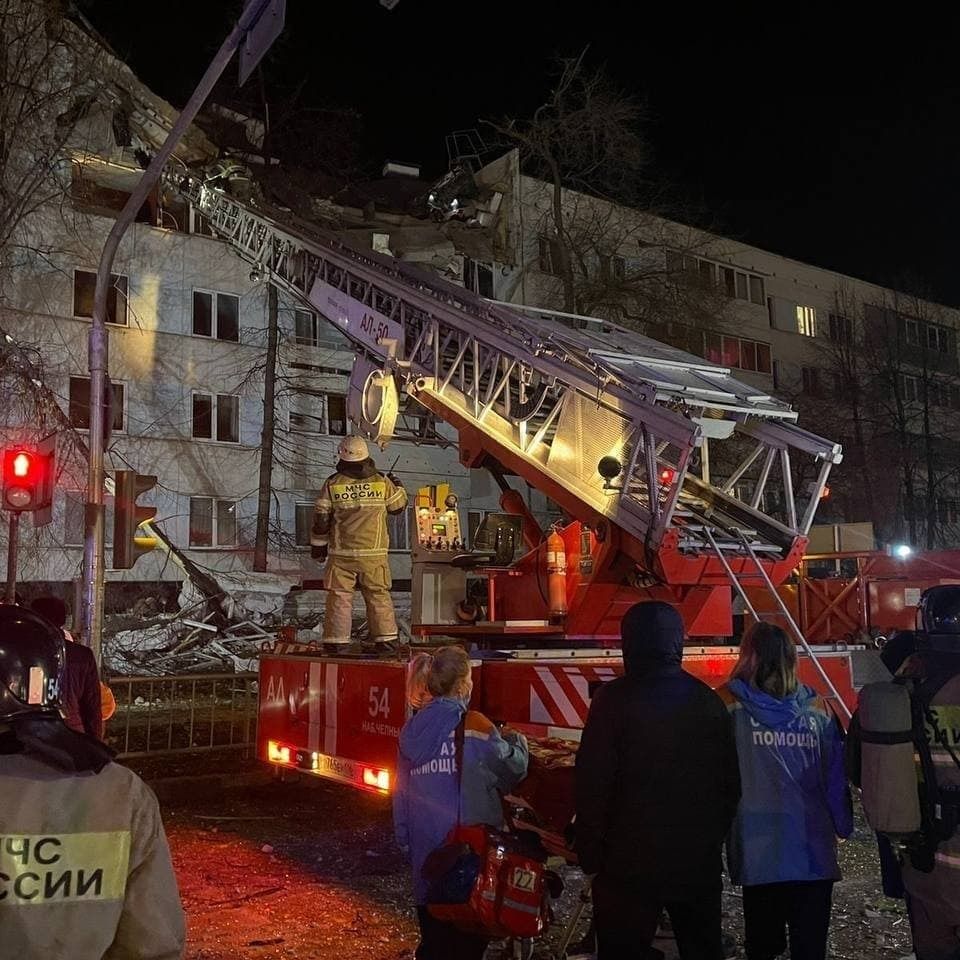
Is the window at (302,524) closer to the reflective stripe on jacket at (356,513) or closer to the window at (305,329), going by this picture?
the window at (305,329)

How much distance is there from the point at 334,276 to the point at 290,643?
4.46 meters

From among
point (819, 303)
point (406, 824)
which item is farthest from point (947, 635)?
point (819, 303)

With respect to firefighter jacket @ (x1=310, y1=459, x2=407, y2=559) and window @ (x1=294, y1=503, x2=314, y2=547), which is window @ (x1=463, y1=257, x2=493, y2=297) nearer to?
window @ (x1=294, y1=503, x2=314, y2=547)

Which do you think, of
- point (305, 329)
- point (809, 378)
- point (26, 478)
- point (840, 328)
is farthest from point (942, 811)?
point (840, 328)

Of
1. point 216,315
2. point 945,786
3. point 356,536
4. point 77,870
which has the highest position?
point 216,315

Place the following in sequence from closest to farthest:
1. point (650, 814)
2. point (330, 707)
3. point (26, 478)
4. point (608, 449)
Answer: point (650, 814) → point (330, 707) → point (608, 449) → point (26, 478)

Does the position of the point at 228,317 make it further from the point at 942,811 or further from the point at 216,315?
the point at 942,811

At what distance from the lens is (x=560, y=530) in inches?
309

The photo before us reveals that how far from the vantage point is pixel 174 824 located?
7.84 m

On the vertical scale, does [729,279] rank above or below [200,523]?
above

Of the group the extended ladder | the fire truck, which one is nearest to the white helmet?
the fire truck

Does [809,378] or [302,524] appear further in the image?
[809,378]

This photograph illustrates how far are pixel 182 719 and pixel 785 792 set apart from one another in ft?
38.6

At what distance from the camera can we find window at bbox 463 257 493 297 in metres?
28.8
